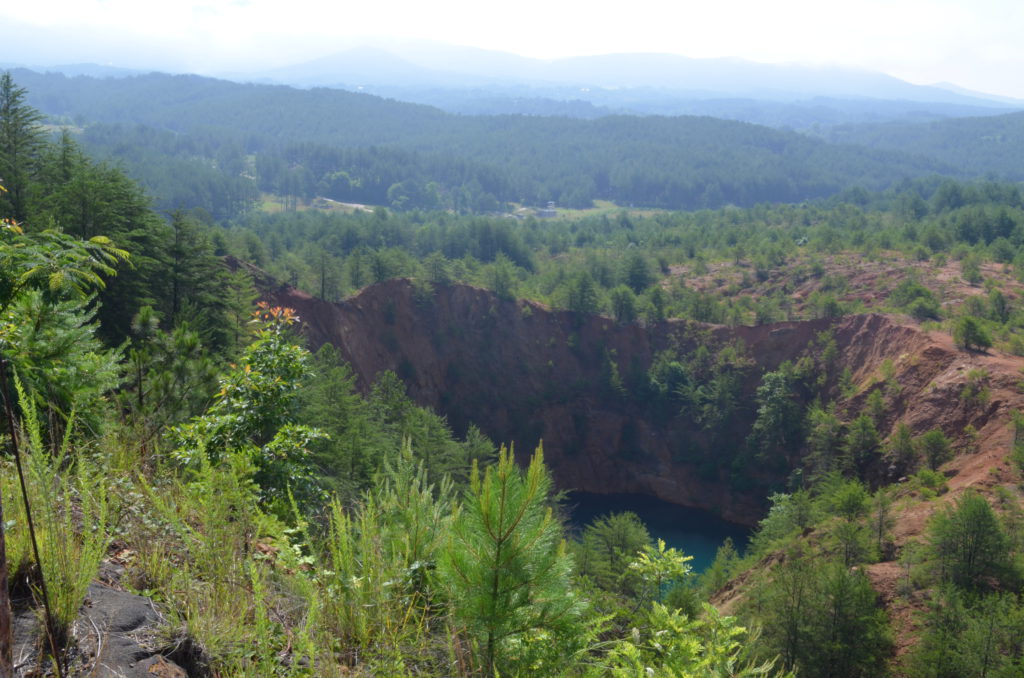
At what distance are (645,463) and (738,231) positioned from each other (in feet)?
141

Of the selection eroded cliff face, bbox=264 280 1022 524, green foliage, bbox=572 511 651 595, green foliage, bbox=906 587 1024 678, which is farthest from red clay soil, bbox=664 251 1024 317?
green foliage, bbox=906 587 1024 678


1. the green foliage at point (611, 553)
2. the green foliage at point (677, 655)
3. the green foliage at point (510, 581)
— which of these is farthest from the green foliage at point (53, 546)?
the green foliage at point (611, 553)

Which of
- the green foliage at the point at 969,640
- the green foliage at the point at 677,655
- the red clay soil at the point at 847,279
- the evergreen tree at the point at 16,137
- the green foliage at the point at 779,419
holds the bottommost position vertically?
the green foliage at the point at 779,419

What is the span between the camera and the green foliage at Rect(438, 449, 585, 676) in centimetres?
389

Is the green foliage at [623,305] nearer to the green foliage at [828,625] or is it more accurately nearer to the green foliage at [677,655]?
the green foliage at [828,625]

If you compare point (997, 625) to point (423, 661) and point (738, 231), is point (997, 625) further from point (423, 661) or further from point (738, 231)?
point (738, 231)

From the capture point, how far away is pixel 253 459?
809 centimetres

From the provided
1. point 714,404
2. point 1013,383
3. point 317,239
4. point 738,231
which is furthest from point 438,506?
point 738,231

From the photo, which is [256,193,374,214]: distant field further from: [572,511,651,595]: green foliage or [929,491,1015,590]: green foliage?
[929,491,1015,590]: green foliage

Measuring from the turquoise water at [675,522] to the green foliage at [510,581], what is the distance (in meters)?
43.1

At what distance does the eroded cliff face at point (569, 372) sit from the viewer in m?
50.6

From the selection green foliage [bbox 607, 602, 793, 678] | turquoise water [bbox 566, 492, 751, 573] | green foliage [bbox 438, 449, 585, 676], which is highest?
green foliage [bbox 438, 449, 585, 676]

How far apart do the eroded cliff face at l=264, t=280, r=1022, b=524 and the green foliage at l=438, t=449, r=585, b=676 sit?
45.1 m

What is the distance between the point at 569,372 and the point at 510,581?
178 ft
